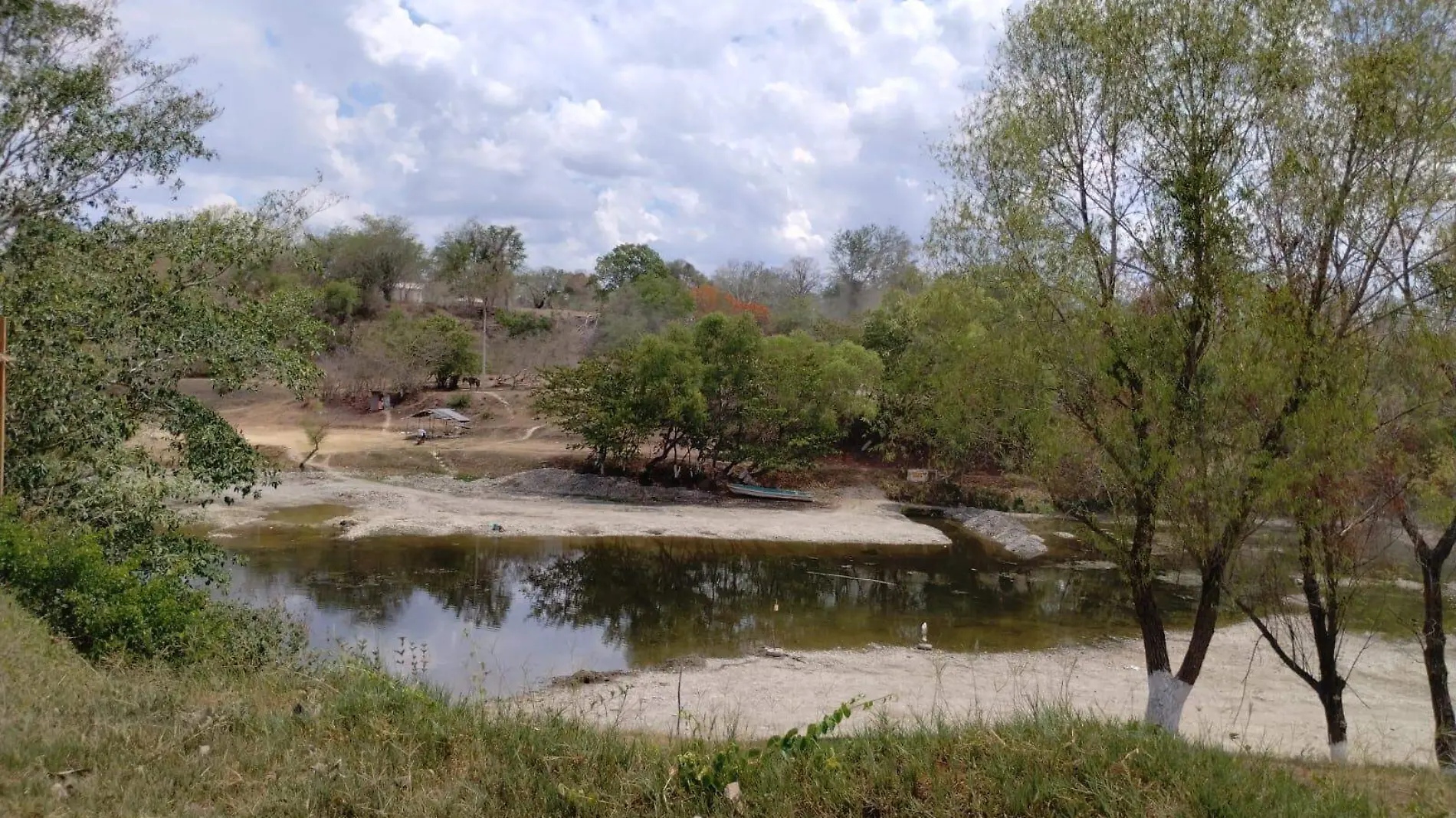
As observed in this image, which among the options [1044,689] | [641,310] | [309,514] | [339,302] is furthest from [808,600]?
[339,302]

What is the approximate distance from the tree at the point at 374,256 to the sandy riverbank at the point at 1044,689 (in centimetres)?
5271

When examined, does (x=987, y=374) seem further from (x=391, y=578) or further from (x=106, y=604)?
(x=391, y=578)

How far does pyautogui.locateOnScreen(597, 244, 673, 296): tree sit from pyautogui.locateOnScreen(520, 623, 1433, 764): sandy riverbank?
49.3m

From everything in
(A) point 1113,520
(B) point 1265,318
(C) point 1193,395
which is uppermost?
(B) point 1265,318

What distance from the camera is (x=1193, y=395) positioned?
7668 millimetres

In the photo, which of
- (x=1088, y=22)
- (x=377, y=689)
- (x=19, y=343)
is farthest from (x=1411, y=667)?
(x=19, y=343)

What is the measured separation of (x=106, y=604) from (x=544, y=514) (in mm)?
20374

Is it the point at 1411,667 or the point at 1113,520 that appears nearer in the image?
the point at 1113,520

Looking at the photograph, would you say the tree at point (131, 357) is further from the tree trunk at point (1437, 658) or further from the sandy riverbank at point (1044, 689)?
the tree trunk at point (1437, 658)

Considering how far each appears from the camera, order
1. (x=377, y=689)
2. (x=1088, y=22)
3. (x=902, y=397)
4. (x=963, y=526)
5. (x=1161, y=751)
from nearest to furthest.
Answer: (x=1161, y=751)
(x=377, y=689)
(x=1088, y=22)
(x=963, y=526)
(x=902, y=397)

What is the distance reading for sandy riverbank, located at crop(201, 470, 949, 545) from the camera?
2466cm

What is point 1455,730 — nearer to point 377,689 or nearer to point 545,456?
point 377,689

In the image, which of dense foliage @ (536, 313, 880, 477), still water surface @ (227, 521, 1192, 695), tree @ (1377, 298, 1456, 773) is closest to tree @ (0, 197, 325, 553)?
still water surface @ (227, 521, 1192, 695)

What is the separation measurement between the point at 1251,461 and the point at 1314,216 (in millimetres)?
2378
